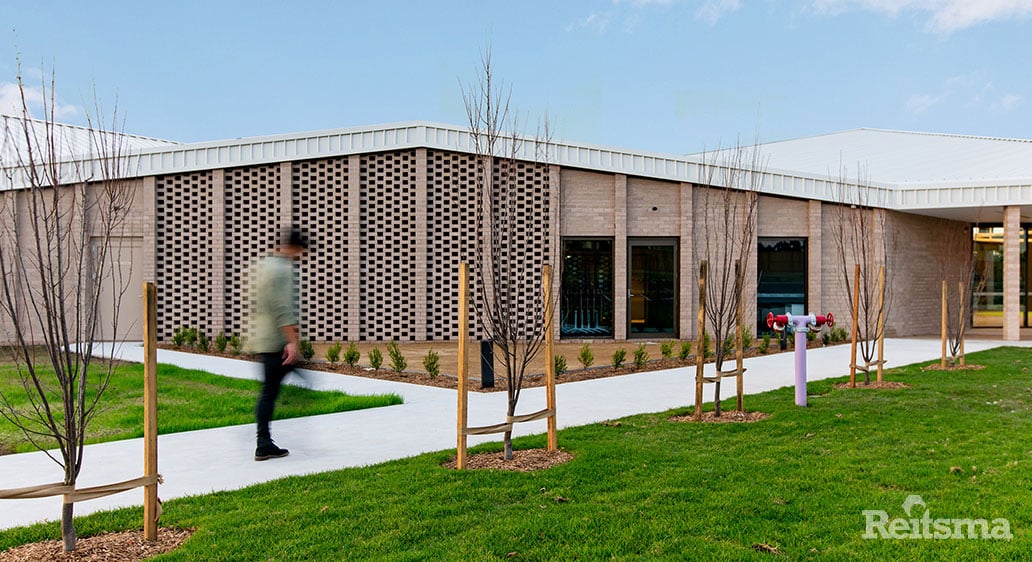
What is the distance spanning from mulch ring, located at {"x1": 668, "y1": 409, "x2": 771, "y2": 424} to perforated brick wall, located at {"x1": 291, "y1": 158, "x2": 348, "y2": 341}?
11.2 m

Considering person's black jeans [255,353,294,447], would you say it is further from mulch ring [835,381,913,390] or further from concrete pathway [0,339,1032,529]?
mulch ring [835,381,913,390]

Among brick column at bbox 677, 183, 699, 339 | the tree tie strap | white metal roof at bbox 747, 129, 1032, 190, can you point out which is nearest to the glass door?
brick column at bbox 677, 183, 699, 339

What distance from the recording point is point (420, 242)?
56.6ft

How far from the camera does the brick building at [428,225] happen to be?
17172mm

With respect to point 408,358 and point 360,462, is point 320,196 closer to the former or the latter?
point 408,358

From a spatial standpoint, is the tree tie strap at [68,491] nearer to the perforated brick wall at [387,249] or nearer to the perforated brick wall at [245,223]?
the perforated brick wall at [387,249]

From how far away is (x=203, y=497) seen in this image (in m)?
4.79

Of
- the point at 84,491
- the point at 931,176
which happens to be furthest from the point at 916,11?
the point at 84,491

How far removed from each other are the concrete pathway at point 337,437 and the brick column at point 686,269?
19.4 feet

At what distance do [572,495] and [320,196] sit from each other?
13.9 m

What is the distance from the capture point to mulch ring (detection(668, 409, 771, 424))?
7.28 metres

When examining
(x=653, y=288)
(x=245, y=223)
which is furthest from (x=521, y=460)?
(x=245, y=223)

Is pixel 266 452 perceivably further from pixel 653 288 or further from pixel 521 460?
pixel 653 288

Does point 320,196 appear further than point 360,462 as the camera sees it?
Yes
